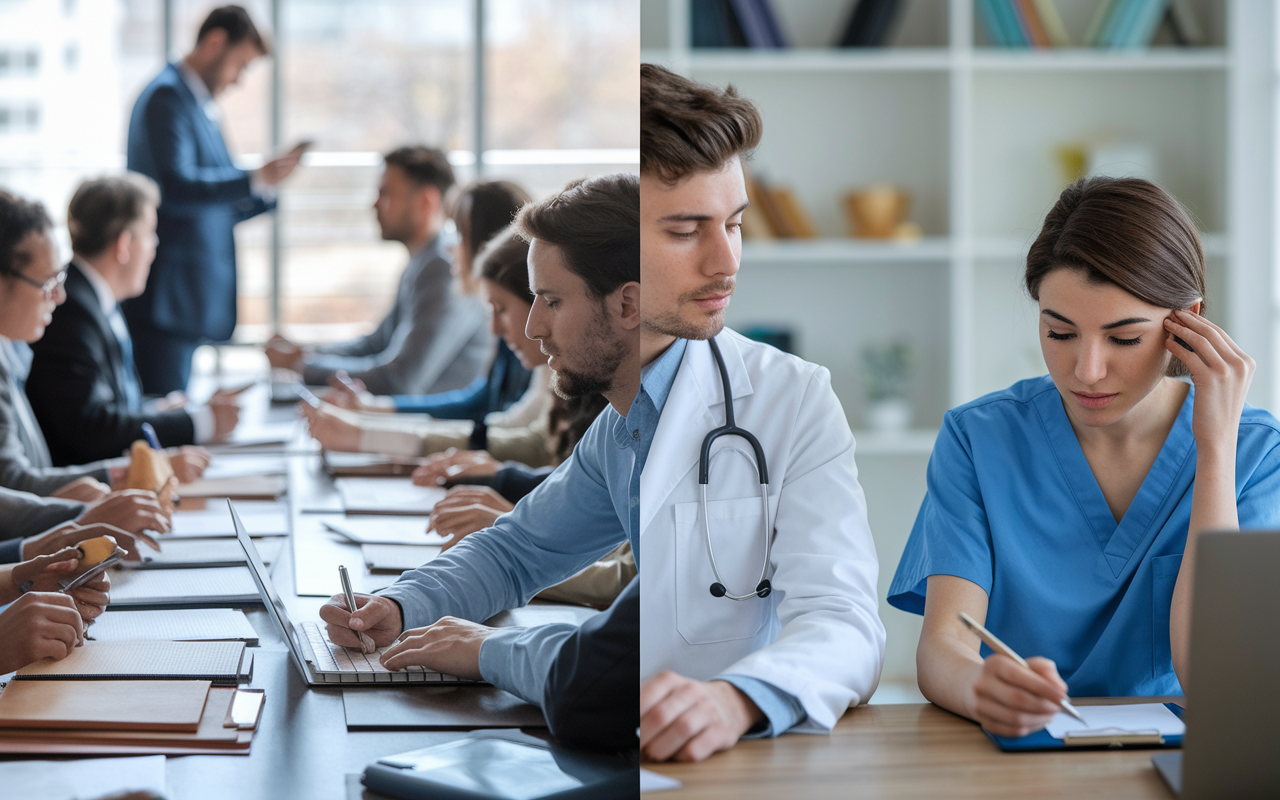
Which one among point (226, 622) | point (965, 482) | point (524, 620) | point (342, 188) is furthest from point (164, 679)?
point (342, 188)

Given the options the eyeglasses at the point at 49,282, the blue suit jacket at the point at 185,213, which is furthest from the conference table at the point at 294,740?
the blue suit jacket at the point at 185,213

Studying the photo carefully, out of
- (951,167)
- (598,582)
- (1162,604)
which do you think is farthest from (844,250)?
(598,582)

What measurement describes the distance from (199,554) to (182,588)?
115 millimetres

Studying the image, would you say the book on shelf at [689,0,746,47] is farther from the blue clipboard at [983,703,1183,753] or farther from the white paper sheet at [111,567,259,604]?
the blue clipboard at [983,703,1183,753]

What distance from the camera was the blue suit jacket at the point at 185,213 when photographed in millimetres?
1878

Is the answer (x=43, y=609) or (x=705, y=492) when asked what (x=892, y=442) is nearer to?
(x=705, y=492)

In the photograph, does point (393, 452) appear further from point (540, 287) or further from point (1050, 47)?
point (1050, 47)

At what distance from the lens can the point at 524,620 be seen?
0.80 meters

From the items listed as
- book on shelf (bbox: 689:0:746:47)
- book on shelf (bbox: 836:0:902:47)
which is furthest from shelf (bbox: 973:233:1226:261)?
book on shelf (bbox: 689:0:746:47)

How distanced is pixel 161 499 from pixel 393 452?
21.2 inches

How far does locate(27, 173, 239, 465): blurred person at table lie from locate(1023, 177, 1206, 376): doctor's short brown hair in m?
1.11

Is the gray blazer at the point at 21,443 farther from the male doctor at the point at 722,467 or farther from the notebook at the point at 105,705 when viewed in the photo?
the male doctor at the point at 722,467

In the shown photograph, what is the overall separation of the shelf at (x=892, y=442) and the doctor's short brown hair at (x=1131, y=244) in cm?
139

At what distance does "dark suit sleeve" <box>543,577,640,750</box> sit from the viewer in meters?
0.69
